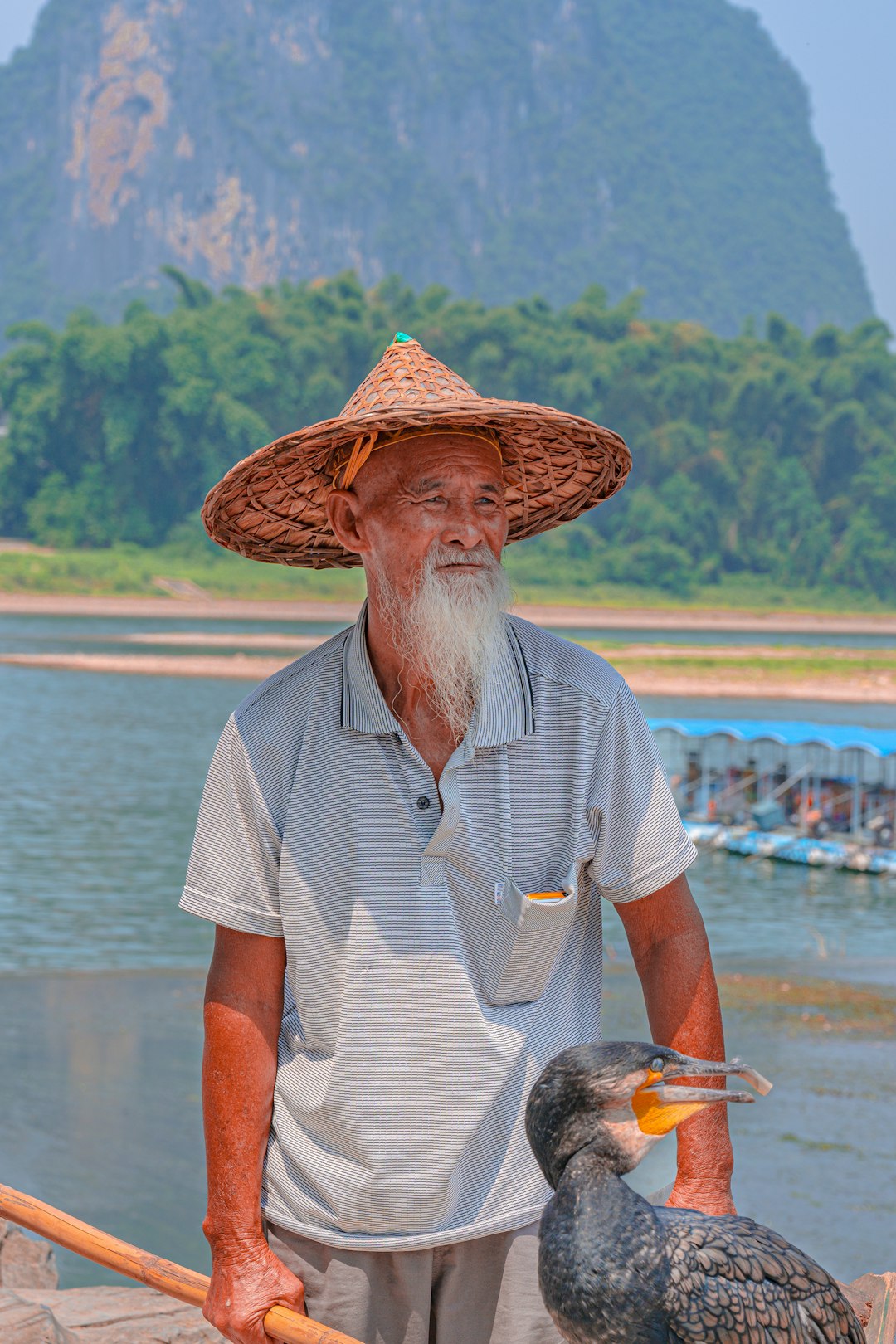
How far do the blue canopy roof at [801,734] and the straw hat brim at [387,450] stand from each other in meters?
16.0

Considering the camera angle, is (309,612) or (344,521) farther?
(309,612)

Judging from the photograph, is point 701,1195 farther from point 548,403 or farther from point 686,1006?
point 548,403

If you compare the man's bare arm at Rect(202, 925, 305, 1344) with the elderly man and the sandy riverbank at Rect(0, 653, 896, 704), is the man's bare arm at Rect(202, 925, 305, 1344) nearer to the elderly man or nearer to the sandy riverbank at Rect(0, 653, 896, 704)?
the elderly man

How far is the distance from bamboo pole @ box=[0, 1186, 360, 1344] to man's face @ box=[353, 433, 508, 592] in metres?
1.02

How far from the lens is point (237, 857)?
83.5 inches

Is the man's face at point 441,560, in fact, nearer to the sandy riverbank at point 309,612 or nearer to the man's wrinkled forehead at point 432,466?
the man's wrinkled forehead at point 432,466

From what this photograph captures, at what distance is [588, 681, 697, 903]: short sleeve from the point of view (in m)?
2.08

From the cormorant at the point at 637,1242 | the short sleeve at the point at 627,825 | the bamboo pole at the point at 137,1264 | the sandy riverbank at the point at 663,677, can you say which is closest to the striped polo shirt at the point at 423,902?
the short sleeve at the point at 627,825

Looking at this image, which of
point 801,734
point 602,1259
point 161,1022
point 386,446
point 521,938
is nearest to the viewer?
point 602,1259

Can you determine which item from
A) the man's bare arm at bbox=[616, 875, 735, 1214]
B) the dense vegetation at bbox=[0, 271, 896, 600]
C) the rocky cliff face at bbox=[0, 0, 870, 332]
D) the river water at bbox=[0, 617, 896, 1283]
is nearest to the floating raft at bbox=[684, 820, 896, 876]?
the river water at bbox=[0, 617, 896, 1283]

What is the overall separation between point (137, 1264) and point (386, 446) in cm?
125

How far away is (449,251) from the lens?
16262 cm

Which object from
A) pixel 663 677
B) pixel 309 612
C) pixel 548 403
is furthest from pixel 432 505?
pixel 548 403

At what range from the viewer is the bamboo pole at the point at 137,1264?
6.37 feet
